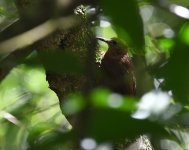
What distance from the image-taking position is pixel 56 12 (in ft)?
2.05

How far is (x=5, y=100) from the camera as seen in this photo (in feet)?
9.11

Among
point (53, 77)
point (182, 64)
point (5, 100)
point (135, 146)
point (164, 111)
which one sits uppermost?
point (182, 64)

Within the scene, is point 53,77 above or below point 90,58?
below

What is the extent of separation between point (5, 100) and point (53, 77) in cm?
107

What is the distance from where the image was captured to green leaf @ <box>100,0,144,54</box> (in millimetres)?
576

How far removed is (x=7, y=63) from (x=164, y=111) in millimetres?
276

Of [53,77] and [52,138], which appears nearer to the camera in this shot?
[52,138]

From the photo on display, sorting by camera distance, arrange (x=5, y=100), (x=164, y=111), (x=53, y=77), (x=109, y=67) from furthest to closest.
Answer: (x=5, y=100) → (x=109, y=67) → (x=53, y=77) → (x=164, y=111)

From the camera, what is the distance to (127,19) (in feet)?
1.91

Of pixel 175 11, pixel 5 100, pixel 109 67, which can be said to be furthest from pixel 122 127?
pixel 5 100

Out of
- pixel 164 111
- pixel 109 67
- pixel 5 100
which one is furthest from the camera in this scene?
pixel 5 100

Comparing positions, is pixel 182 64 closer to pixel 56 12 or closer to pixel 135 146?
pixel 56 12

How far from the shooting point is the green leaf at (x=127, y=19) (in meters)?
0.58

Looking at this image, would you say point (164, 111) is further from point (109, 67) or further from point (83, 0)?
point (109, 67)
